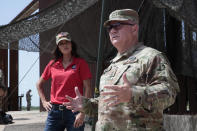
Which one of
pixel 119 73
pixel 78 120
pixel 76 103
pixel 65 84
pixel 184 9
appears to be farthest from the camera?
pixel 184 9

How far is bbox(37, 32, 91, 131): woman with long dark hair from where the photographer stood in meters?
3.30

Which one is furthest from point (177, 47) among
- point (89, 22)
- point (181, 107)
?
point (89, 22)

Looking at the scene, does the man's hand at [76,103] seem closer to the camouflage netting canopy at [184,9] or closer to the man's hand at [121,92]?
the man's hand at [121,92]

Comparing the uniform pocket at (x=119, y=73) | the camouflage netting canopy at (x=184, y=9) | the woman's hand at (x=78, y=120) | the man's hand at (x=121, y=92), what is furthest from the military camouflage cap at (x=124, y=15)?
the camouflage netting canopy at (x=184, y=9)

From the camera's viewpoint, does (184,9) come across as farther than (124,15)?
Yes

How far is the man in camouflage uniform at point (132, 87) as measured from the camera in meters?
1.71

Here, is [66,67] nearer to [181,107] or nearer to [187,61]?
[187,61]

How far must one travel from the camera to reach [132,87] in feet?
5.52

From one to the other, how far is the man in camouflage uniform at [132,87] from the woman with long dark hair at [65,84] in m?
1.12

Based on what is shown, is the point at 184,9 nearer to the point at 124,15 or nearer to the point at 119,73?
the point at 124,15

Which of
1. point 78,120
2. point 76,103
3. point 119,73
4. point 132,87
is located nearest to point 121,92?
point 132,87

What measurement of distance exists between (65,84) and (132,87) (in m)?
1.72

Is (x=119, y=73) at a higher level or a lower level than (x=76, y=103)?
higher

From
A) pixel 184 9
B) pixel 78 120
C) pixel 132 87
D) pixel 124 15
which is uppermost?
pixel 184 9
